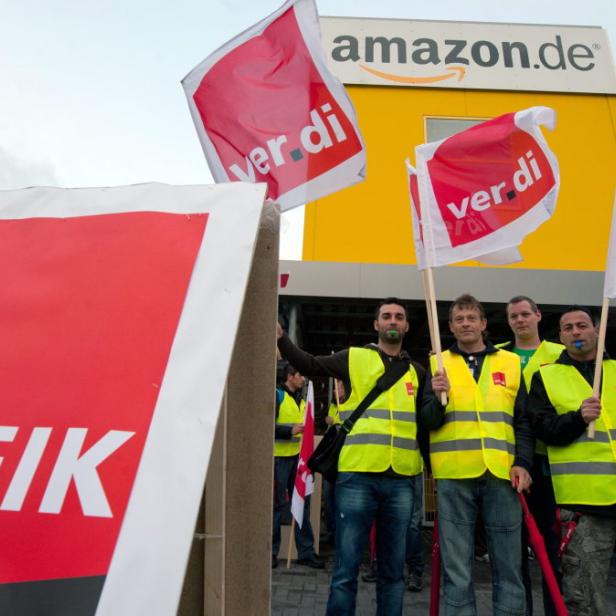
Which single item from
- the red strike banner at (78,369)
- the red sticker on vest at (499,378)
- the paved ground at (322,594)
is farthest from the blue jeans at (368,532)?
the red strike banner at (78,369)

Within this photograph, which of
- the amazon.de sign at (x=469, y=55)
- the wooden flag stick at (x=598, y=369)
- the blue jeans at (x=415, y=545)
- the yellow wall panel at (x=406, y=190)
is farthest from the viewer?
the amazon.de sign at (x=469, y=55)

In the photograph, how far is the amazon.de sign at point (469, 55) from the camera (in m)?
11.0

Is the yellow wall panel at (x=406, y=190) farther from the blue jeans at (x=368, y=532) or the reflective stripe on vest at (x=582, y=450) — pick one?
the blue jeans at (x=368, y=532)

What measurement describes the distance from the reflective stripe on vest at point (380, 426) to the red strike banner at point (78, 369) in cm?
206

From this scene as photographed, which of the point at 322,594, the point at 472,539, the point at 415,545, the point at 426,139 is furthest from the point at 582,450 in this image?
the point at 426,139

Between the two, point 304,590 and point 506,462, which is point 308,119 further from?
point 304,590

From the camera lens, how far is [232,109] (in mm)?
3441

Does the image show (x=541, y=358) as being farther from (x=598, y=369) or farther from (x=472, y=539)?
(x=472, y=539)

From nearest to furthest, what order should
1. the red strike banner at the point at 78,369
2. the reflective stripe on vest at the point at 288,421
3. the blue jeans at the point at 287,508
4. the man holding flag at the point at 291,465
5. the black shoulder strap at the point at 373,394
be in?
the red strike banner at the point at 78,369 → the black shoulder strap at the point at 373,394 → the man holding flag at the point at 291,465 → the blue jeans at the point at 287,508 → the reflective stripe on vest at the point at 288,421

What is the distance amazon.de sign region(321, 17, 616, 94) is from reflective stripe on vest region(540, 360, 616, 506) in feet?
30.7

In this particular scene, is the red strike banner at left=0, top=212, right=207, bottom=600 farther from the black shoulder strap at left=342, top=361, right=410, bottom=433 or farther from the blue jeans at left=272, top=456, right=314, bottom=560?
the blue jeans at left=272, top=456, right=314, bottom=560

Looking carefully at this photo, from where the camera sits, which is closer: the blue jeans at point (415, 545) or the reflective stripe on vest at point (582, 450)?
the reflective stripe on vest at point (582, 450)

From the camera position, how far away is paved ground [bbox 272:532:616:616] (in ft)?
13.3

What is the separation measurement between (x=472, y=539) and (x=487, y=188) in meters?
2.21
